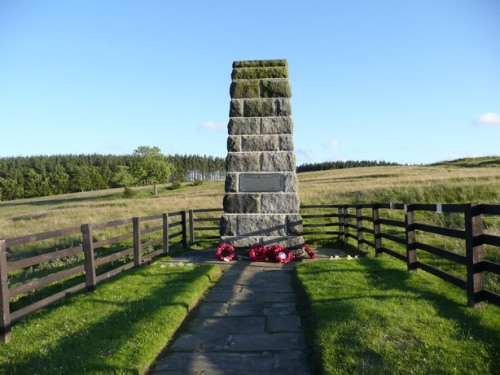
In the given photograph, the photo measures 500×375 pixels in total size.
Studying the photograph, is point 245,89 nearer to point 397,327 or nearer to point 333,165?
point 397,327

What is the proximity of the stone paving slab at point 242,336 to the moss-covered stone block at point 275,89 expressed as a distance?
17.0 feet

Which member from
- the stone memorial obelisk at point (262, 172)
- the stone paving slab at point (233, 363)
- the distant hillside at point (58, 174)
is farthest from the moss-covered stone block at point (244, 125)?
the distant hillside at point (58, 174)

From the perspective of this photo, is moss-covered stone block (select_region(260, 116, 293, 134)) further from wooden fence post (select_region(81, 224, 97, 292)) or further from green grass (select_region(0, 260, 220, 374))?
wooden fence post (select_region(81, 224, 97, 292))

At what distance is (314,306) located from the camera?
5828mm

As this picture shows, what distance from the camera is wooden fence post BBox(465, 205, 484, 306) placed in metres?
5.54

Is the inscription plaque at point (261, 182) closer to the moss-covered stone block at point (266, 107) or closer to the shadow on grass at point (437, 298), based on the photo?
the moss-covered stone block at point (266, 107)

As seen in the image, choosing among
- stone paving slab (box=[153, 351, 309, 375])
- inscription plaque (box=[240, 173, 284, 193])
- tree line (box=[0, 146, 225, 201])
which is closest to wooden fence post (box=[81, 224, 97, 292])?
stone paving slab (box=[153, 351, 309, 375])

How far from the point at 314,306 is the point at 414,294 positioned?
1.43 m

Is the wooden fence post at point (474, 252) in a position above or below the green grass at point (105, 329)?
above

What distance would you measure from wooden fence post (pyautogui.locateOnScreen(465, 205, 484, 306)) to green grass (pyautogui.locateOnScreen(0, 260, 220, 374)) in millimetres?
3639

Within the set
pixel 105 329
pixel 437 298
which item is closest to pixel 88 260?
pixel 105 329

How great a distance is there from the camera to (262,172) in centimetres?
1120

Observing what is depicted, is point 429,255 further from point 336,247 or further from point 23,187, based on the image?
point 23,187

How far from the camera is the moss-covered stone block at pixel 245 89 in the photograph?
37.1ft
